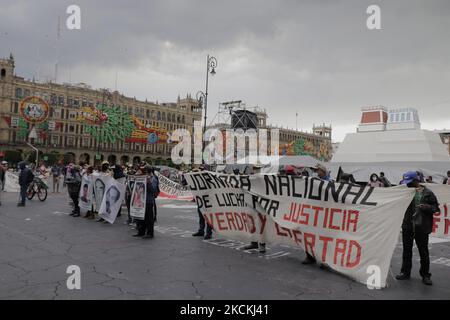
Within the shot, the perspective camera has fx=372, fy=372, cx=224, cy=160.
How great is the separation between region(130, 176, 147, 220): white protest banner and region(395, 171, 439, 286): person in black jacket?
5504 mm

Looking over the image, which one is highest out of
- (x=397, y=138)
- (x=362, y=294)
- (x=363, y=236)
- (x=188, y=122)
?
(x=188, y=122)

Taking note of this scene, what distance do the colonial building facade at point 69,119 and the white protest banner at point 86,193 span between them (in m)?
50.8

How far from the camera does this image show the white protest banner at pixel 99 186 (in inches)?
430

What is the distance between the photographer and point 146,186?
8922mm

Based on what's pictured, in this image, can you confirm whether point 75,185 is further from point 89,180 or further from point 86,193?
point 89,180

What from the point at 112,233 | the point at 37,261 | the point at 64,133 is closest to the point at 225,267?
the point at 37,261

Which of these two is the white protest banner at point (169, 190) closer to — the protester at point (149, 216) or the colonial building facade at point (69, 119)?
the protester at point (149, 216)

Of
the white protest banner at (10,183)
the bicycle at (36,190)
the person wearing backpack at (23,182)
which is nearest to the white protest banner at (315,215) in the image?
the person wearing backpack at (23,182)

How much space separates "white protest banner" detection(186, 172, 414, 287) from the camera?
5582 mm

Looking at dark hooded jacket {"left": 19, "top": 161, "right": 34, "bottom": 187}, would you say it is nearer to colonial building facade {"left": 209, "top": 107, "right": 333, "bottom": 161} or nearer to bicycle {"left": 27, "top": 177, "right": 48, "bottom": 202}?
bicycle {"left": 27, "top": 177, "right": 48, "bottom": 202}

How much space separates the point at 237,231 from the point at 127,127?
57.1 m

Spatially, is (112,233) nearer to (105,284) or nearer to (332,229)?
(105,284)

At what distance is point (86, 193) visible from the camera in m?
11.7

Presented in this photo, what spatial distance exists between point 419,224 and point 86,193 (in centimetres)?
949
